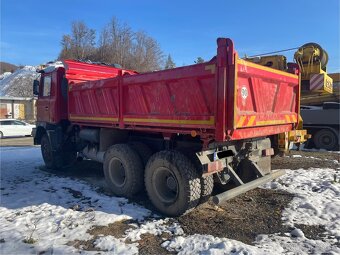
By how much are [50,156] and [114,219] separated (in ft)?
15.6

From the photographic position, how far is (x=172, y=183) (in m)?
A: 5.26

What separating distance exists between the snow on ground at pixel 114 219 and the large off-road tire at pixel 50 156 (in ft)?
3.81

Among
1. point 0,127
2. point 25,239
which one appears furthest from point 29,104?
point 25,239

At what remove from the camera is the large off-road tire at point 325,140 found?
475 inches

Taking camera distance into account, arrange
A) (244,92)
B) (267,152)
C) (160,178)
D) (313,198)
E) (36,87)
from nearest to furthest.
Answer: (244,92) < (160,178) < (313,198) < (267,152) < (36,87)

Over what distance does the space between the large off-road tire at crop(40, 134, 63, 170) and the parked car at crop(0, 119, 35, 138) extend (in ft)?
49.1

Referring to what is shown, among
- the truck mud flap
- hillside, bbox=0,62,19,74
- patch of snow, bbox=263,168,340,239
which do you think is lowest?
patch of snow, bbox=263,168,340,239

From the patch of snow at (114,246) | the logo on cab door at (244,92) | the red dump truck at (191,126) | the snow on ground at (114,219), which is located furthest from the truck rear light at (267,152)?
the patch of snow at (114,246)

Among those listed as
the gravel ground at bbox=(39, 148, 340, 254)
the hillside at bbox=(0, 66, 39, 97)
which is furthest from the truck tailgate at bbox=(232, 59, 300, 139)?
the hillside at bbox=(0, 66, 39, 97)

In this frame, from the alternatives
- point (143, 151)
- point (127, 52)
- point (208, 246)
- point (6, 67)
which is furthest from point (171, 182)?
point (6, 67)

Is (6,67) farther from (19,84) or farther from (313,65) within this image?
(313,65)

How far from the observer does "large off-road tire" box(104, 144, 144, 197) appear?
601 centimetres

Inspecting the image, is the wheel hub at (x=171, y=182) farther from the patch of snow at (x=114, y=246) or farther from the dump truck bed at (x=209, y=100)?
the patch of snow at (x=114, y=246)

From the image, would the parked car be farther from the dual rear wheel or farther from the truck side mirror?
the dual rear wheel
